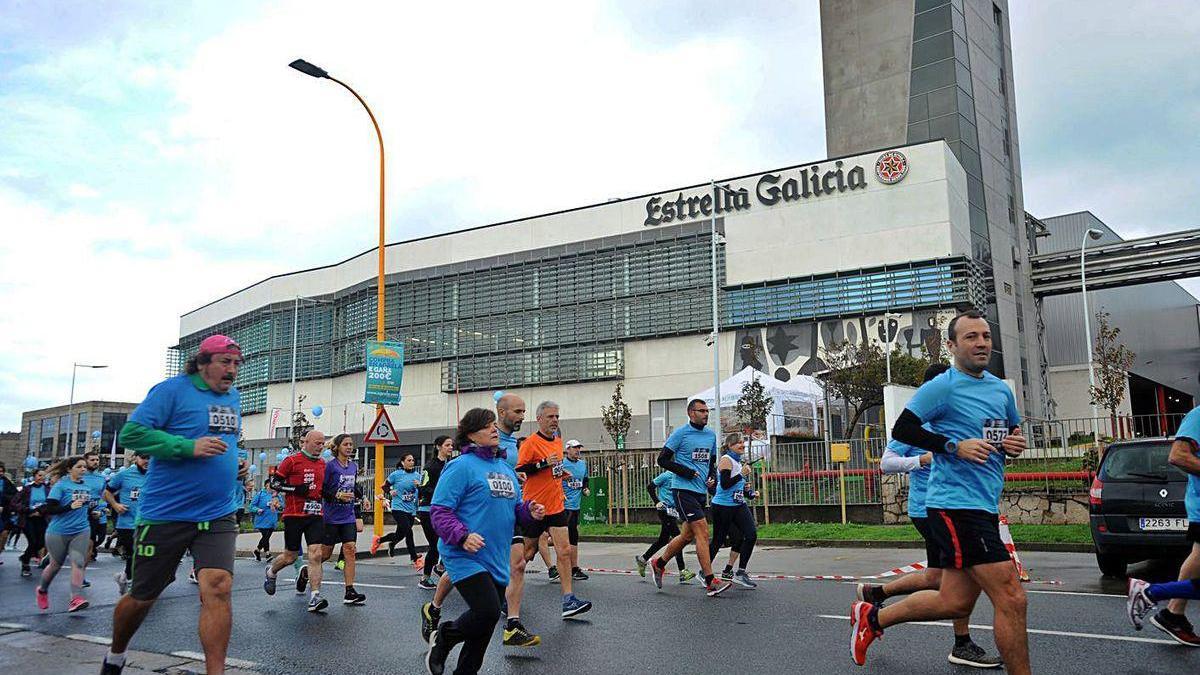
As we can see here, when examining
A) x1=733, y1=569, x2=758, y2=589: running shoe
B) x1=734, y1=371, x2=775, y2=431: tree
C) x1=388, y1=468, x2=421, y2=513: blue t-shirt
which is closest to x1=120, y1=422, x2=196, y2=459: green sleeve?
x1=733, y1=569, x2=758, y2=589: running shoe

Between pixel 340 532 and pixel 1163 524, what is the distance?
28.8ft

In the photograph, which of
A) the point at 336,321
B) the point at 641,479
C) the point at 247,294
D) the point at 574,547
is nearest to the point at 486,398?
the point at 336,321

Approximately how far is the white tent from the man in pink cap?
26.7 metres

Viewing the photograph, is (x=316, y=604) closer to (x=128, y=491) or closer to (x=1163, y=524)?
(x=128, y=491)

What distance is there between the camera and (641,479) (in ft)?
78.2

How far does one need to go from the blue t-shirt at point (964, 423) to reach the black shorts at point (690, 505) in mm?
5213

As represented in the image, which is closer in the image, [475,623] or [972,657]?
[475,623]

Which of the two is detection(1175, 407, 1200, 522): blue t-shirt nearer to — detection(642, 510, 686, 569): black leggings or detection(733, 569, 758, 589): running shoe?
detection(733, 569, 758, 589): running shoe

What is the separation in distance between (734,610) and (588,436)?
1514 inches

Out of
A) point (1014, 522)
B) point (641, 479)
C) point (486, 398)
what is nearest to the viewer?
point (1014, 522)

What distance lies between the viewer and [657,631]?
7.89 metres

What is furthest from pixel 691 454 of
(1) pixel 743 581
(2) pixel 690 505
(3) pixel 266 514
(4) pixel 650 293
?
(4) pixel 650 293

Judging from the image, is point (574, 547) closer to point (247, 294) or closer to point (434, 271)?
point (434, 271)

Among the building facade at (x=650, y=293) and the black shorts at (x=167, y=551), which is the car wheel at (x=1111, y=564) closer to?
the black shorts at (x=167, y=551)
